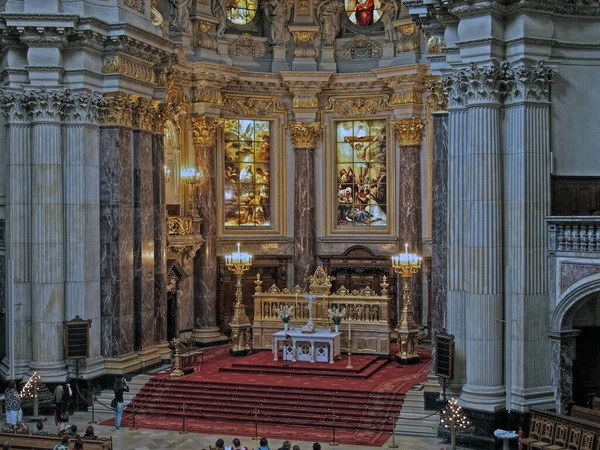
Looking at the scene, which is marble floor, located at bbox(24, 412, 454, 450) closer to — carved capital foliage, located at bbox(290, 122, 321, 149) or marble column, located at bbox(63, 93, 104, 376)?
marble column, located at bbox(63, 93, 104, 376)

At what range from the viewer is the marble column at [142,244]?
26000mm

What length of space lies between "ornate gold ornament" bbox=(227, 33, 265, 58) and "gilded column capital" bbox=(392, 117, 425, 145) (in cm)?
596

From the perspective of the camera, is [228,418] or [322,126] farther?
[322,126]

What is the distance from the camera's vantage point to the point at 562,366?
19.6 metres

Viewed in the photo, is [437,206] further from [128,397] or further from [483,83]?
[128,397]

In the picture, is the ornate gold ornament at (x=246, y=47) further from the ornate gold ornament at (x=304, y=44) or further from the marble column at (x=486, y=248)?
the marble column at (x=486, y=248)

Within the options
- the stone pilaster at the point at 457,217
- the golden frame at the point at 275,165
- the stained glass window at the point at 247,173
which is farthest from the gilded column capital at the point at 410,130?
the stone pilaster at the point at 457,217

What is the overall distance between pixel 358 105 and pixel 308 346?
10947 millimetres

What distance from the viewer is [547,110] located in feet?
65.2

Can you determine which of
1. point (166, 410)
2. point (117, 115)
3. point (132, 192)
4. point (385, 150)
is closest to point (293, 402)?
point (166, 410)

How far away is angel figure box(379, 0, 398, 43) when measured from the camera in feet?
107

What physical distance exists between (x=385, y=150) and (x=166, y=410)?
14.4 m

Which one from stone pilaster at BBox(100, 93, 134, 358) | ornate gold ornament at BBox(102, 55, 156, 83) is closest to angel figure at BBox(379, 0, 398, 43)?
ornate gold ornament at BBox(102, 55, 156, 83)

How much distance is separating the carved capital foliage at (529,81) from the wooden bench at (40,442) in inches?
454
